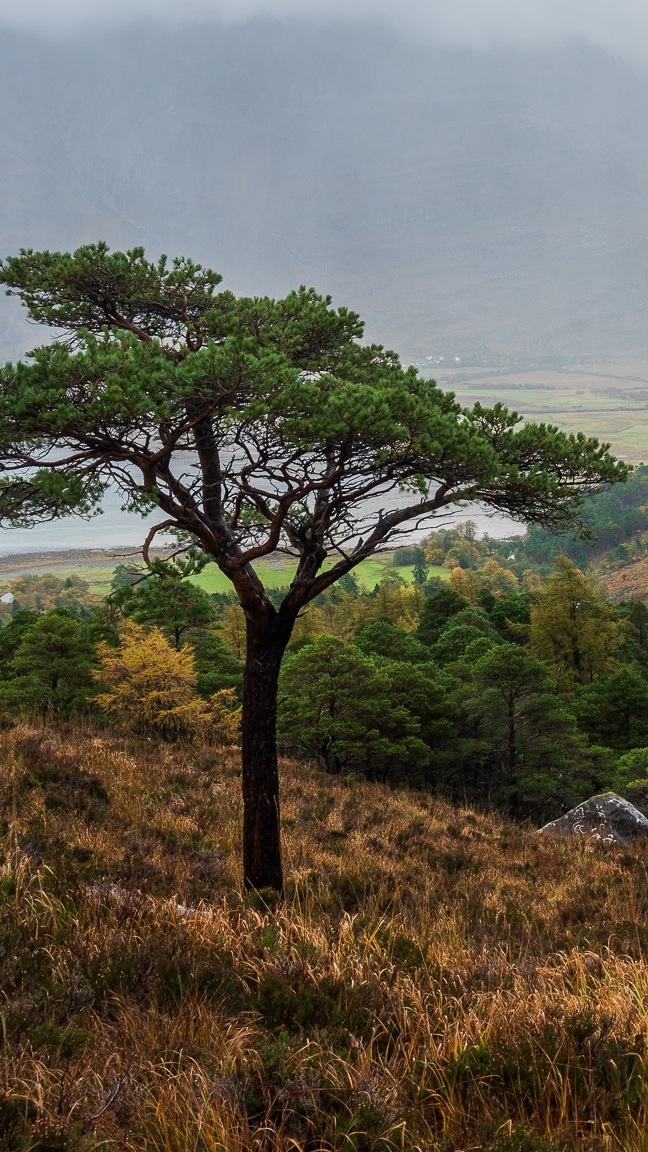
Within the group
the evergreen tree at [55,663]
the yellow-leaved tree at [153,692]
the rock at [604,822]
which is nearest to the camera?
the rock at [604,822]

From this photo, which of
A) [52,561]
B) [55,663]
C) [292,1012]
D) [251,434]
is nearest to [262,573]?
[52,561]

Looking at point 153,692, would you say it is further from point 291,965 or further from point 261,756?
point 291,965

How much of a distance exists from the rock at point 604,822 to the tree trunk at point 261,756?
10284 millimetres

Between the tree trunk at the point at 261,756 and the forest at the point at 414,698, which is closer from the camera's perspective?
the tree trunk at the point at 261,756

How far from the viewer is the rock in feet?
51.4

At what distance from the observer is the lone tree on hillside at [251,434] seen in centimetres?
610

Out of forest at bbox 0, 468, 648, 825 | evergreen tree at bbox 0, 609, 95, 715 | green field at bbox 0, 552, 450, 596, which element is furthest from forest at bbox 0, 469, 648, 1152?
green field at bbox 0, 552, 450, 596

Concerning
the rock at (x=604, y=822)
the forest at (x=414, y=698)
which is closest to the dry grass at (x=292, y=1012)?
the rock at (x=604, y=822)

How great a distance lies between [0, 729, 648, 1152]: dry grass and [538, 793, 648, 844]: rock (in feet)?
27.2

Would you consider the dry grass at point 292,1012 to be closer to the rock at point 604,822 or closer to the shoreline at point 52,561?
the rock at point 604,822

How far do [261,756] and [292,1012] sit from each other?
3639 millimetres

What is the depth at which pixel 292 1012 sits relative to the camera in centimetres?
392

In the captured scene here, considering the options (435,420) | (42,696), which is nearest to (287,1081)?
(435,420)

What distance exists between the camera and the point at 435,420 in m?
6.52
